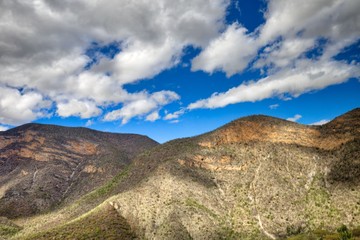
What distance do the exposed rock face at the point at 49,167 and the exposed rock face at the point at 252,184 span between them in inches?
1808

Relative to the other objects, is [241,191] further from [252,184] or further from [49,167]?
[49,167]

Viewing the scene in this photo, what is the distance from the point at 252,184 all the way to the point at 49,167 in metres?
110

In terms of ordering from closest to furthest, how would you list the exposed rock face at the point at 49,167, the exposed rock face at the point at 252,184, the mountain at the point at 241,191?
the mountain at the point at 241,191 < the exposed rock face at the point at 252,184 < the exposed rock face at the point at 49,167

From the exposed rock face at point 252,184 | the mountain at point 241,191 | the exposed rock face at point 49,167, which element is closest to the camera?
the mountain at point 241,191

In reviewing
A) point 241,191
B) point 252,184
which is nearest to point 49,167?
point 241,191

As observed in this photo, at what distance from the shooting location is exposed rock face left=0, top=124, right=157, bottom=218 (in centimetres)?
13599

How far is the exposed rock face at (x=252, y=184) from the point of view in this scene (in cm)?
7900

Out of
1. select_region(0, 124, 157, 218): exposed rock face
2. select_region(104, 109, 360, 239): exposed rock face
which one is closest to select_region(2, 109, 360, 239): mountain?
select_region(104, 109, 360, 239): exposed rock face

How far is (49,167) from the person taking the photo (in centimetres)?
16462

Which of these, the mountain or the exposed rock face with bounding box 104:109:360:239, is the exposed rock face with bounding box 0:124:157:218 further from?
the exposed rock face with bounding box 104:109:360:239

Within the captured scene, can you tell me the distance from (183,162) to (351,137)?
47744 mm

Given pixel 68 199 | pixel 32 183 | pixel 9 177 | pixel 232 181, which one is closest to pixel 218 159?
pixel 232 181

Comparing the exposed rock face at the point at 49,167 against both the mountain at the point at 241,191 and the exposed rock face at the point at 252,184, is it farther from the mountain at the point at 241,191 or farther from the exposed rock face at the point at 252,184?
the exposed rock face at the point at 252,184

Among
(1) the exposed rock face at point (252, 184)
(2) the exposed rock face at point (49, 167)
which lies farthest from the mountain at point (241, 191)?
(2) the exposed rock face at point (49, 167)
